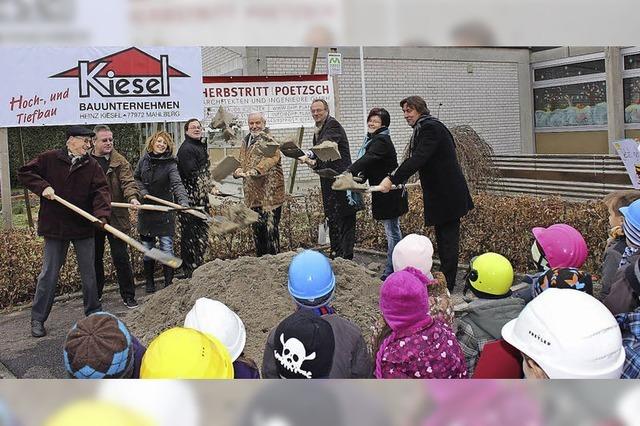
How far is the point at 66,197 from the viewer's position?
514 cm

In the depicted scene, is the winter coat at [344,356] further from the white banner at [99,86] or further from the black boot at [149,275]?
the white banner at [99,86]

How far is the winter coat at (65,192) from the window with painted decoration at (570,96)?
40.5ft

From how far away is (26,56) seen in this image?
735 centimetres

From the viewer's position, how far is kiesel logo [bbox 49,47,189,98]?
7.77 m

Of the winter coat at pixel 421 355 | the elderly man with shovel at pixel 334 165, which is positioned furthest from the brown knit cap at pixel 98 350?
the elderly man with shovel at pixel 334 165

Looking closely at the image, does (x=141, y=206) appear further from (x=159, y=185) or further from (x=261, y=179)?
(x=261, y=179)

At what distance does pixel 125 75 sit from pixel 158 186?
2.23 metres

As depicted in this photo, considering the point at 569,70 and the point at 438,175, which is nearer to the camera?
the point at 438,175

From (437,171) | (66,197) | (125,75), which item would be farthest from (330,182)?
(125,75)

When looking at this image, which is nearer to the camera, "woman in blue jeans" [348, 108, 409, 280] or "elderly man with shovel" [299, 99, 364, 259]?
"woman in blue jeans" [348, 108, 409, 280]

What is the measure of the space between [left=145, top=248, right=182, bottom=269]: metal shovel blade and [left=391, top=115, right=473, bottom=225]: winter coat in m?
1.97

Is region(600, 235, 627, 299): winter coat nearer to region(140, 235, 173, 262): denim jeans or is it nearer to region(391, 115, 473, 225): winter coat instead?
region(391, 115, 473, 225): winter coat

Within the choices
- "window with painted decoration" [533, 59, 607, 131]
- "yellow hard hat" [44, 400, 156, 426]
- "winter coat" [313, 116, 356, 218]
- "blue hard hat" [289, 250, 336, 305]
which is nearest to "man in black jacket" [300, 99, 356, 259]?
"winter coat" [313, 116, 356, 218]

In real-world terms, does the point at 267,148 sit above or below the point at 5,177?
above
